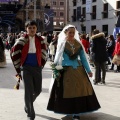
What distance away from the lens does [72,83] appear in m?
5.93

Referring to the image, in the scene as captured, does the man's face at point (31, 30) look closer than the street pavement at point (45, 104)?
Yes

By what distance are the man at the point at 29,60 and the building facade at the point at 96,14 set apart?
33.2 m

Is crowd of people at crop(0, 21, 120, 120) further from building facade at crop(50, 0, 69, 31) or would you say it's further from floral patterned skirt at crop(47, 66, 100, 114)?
building facade at crop(50, 0, 69, 31)

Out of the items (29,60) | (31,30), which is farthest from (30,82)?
(31,30)

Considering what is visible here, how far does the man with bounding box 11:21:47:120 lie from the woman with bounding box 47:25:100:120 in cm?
39

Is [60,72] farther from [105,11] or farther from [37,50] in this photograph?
[105,11]

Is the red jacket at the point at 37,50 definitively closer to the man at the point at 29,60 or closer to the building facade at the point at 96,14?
the man at the point at 29,60

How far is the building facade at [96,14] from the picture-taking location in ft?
132

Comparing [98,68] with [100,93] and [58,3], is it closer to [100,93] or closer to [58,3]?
[100,93]

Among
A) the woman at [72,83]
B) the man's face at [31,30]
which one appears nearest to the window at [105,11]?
the woman at [72,83]

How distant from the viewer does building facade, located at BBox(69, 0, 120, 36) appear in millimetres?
40125

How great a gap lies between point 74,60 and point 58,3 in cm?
9187

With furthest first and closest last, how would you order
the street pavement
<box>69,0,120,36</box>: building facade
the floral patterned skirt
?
<box>69,0,120,36</box>: building facade
the street pavement
the floral patterned skirt

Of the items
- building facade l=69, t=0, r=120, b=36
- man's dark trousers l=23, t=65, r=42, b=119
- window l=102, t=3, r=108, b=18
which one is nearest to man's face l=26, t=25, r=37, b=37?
man's dark trousers l=23, t=65, r=42, b=119
